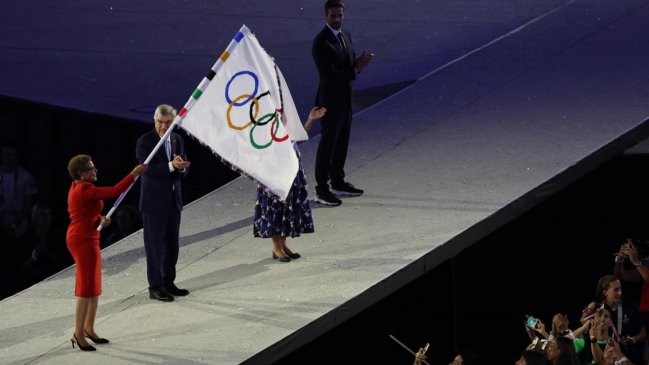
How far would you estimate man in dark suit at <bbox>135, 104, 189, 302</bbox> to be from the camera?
8945 millimetres

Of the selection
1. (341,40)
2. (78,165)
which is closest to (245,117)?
(78,165)

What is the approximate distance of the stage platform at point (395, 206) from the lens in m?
8.61

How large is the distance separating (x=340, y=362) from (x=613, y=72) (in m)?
3.78

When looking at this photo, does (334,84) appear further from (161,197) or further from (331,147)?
(161,197)

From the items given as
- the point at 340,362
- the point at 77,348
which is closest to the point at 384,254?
the point at 340,362

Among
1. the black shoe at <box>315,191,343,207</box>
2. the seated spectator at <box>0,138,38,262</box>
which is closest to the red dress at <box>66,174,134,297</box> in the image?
the black shoe at <box>315,191,343,207</box>

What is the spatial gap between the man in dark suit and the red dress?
2.10ft

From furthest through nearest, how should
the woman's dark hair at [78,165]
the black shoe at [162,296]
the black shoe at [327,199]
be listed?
the black shoe at [327,199]
the black shoe at [162,296]
the woman's dark hair at [78,165]

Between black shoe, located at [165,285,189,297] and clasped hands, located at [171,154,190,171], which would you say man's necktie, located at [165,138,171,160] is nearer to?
clasped hands, located at [171,154,190,171]

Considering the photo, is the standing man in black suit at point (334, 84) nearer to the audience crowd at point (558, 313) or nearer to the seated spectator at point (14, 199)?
the audience crowd at point (558, 313)

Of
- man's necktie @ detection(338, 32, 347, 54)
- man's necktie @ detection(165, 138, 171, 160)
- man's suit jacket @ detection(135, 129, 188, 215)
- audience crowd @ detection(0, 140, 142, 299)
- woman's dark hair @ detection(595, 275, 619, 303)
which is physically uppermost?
man's necktie @ detection(338, 32, 347, 54)

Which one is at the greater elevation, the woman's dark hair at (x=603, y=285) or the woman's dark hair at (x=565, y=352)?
the woman's dark hair at (x=603, y=285)

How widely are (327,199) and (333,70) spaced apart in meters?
0.95

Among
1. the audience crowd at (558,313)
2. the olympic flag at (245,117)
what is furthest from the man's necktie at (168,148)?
the audience crowd at (558,313)
